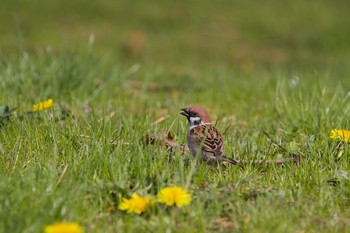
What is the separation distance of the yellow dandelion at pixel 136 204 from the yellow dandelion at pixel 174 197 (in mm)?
78

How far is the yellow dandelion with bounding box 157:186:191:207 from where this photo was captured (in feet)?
13.8

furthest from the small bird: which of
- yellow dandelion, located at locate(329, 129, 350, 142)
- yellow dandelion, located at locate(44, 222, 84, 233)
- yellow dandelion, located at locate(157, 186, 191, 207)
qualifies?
yellow dandelion, located at locate(44, 222, 84, 233)

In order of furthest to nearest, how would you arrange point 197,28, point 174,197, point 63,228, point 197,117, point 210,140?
point 197,28, point 197,117, point 210,140, point 174,197, point 63,228

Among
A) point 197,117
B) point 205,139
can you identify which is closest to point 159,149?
point 205,139

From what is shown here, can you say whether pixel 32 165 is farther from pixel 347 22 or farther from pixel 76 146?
pixel 347 22

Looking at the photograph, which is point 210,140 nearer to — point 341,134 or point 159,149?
point 159,149

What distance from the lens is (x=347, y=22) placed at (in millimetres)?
16672

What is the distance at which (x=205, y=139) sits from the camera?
18.1 ft

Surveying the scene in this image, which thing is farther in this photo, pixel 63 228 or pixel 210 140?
pixel 210 140

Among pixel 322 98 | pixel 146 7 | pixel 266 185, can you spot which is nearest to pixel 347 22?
pixel 146 7

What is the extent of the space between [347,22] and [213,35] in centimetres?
337

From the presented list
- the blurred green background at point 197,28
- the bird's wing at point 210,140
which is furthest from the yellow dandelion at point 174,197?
the blurred green background at point 197,28

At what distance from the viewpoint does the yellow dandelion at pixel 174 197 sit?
13.8 ft

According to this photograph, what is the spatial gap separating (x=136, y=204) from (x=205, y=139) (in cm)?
142
